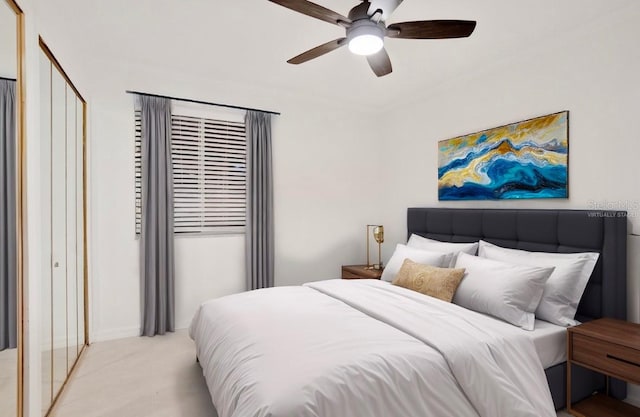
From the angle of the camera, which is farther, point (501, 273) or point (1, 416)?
point (501, 273)

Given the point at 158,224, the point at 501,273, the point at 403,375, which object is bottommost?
the point at 403,375

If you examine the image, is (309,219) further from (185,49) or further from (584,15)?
(584,15)

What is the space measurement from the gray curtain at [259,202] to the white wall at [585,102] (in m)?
1.95

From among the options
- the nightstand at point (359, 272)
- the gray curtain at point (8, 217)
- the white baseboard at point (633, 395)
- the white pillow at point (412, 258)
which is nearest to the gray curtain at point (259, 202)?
the nightstand at point (359, 272)

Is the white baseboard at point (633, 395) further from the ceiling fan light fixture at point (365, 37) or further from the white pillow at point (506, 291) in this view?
the ceiling fan light fixture at point (365, 37)

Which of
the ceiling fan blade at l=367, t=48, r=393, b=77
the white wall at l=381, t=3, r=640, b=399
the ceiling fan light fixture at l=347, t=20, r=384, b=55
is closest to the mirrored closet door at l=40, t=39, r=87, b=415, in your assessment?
the ceiling fan light fixture at l=347, t=20, r=384, b=55

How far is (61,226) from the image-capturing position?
240 cm

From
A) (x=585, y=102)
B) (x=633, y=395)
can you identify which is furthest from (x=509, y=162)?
(x=633, y=395)

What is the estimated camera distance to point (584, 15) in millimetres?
2447

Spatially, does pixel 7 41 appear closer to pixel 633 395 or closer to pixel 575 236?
pixel 575 236

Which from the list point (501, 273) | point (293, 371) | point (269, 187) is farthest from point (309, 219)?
point (293, 371)

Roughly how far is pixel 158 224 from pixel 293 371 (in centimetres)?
251

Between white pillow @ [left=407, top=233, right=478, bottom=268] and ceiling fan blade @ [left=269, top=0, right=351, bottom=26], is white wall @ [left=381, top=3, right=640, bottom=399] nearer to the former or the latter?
white pillow @ [left=407, top=233, right=478, bottom=268]

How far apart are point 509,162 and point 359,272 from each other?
1.92 m
